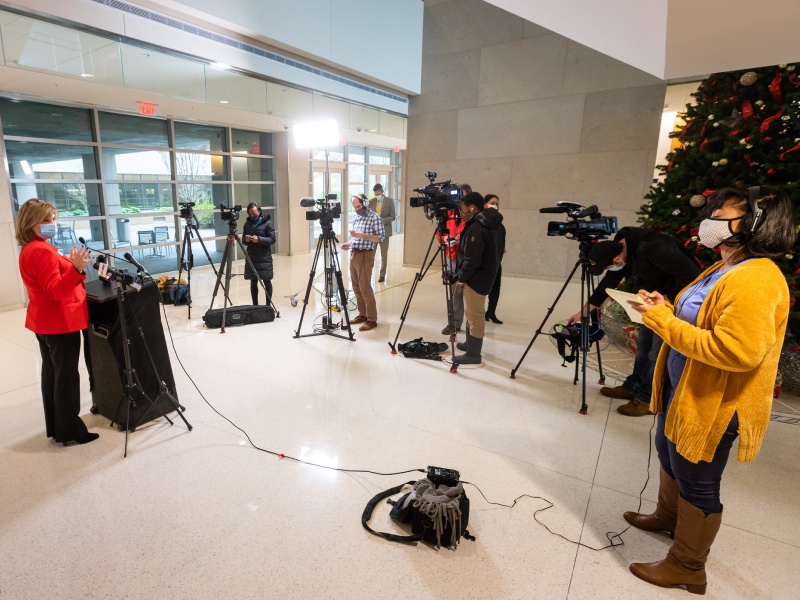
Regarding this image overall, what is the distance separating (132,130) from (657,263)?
8.17 m

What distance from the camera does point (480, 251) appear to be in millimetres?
3691

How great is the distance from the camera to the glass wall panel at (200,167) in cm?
828

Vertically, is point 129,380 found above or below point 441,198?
below

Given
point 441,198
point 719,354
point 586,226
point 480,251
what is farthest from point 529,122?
point 719,354

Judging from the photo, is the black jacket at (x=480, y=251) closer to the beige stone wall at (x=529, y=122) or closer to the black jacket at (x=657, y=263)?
the black jacket at (x=657, y=263)

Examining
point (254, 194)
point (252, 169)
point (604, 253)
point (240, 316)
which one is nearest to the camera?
point (604, 253)

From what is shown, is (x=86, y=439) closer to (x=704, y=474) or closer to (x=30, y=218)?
(x=30, y=218)

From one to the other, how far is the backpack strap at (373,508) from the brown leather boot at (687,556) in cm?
95

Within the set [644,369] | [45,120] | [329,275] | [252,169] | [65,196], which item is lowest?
[644,369]

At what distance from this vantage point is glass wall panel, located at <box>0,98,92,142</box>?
5770 mm

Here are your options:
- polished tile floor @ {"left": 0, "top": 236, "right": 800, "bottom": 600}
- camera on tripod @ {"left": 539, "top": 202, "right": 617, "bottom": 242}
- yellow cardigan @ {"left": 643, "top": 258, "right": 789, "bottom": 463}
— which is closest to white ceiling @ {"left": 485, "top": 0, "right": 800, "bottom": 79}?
camera on tripod @ {"left": 539, "top": 202, "right": 617, "bottom": 242}

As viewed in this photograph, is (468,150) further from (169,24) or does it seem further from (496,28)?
(169,24)

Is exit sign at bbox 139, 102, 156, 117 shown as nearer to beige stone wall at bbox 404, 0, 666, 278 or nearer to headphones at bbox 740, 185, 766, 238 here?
beige stone wall at bbox 404, 0, 666, 278

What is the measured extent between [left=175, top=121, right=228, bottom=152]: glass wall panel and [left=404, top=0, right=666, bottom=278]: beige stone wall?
3.93 meters
